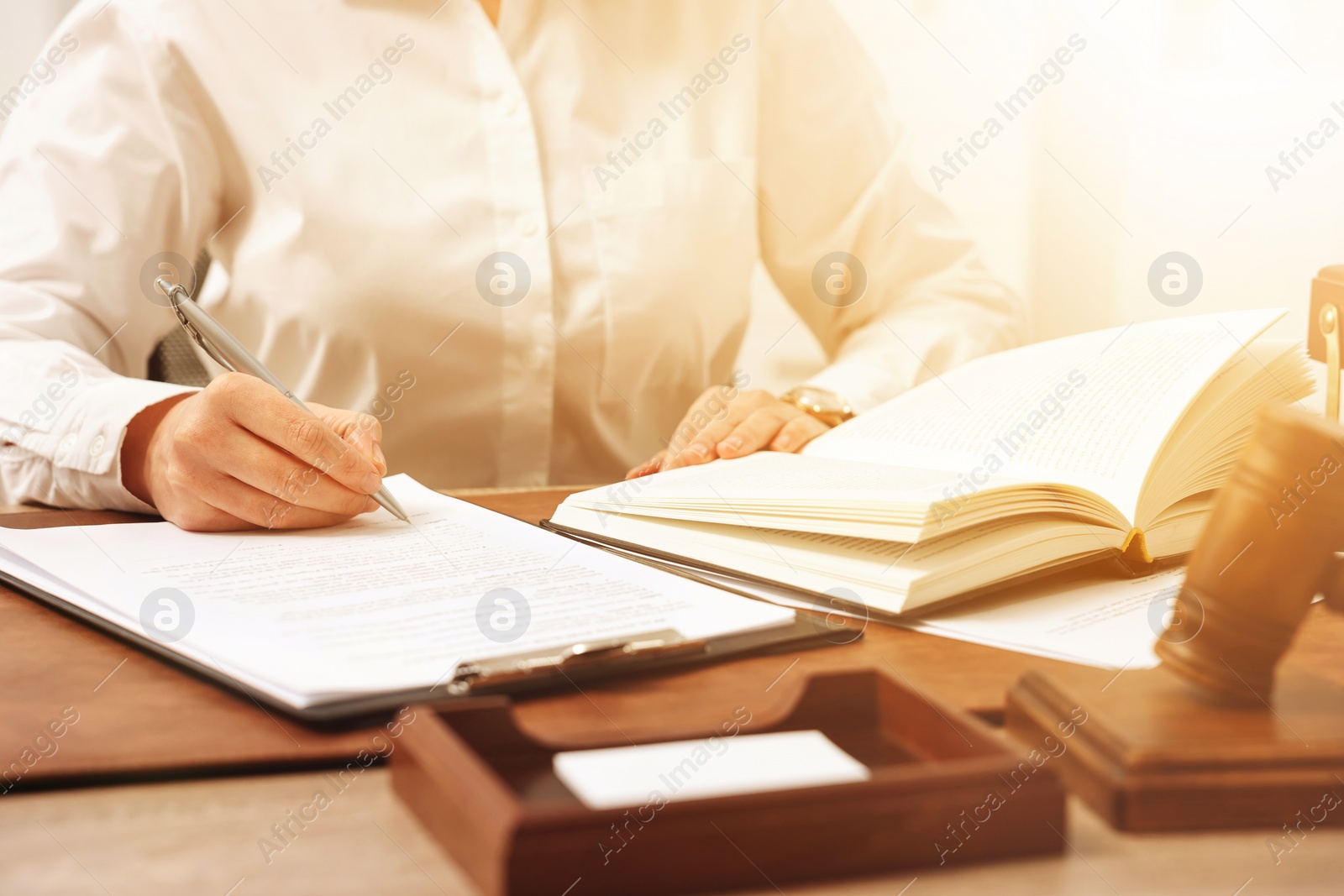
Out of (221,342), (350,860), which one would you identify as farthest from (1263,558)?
(221,342)

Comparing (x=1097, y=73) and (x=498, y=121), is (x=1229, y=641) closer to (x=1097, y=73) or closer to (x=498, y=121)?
(x=498, y=121)

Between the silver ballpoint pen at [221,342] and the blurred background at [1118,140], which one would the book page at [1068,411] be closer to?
the silver ballpoint pen at [221,342]

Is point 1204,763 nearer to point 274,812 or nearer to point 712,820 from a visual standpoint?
point 712,820

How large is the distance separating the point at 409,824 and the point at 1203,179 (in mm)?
1812

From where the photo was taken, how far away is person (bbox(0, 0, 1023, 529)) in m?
1.11

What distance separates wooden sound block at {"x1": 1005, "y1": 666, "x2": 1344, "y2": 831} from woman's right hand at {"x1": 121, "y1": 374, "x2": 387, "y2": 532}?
20.6 inches

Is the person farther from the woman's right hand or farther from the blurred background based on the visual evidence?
the blurred background

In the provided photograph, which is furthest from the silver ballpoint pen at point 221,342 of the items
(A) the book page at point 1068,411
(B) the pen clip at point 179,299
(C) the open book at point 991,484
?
(A) the book page at point 1068,411

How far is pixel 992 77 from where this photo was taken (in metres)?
2.35

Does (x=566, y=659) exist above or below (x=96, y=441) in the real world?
above

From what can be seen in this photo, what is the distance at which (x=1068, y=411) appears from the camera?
2.61 ft

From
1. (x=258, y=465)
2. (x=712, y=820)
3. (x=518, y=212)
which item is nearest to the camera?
(x=712, y=820)

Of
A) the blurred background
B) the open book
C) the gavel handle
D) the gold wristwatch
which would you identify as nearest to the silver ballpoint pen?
the open book

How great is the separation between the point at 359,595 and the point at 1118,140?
6.38 ft
